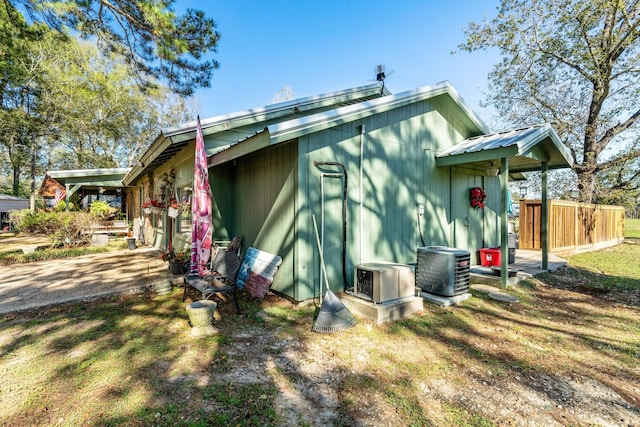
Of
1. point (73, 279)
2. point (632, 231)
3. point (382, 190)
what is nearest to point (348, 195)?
point (382, 190)

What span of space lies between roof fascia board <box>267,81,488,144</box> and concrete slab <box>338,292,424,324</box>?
2.45m

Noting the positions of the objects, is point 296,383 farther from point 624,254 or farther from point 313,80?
point 313,80

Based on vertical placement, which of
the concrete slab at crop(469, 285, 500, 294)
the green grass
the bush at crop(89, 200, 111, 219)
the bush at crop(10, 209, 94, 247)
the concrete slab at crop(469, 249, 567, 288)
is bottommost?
the green grass

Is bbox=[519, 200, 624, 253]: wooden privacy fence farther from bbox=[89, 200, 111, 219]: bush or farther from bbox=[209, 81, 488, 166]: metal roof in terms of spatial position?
bbox=[89, 200, 111, 219]: bush

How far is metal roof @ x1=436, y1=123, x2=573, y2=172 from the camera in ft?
17.0

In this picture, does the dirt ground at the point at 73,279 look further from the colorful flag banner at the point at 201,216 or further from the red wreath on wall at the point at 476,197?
the red wreath on wall at the point at 476,197

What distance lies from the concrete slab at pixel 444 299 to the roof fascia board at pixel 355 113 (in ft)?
10.1

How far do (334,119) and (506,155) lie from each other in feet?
10.0

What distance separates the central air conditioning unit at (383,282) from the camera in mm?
4098

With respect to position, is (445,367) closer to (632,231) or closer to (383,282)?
(383,282)

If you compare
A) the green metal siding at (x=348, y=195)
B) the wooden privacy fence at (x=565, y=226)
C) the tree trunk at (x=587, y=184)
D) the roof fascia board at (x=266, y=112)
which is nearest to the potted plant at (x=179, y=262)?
the green metal siding at (x=348, y=195)

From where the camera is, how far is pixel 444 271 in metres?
4.80

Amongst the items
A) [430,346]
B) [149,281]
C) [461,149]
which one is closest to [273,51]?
[461,149]

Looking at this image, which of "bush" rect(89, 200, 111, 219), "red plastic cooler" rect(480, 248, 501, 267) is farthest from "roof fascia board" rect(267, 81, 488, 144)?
"bush" rect(89, 200, 111, 219)
